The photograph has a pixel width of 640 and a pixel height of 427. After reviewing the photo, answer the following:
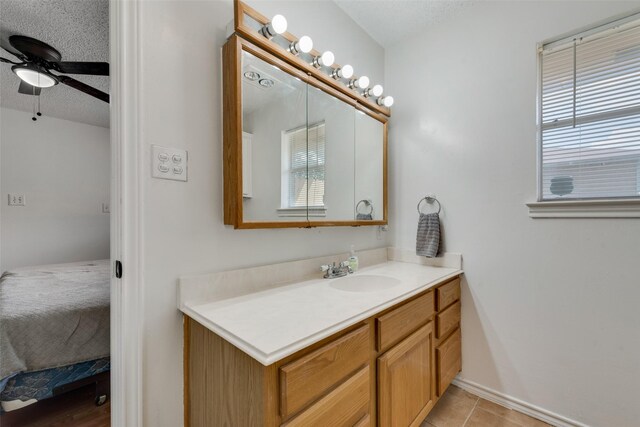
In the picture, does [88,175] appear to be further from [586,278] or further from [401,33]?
[586,278]

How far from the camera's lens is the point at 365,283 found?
1.55 m

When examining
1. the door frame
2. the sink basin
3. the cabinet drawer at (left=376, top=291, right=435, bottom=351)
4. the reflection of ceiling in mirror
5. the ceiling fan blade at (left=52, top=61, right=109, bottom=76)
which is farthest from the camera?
the ceiling fan blade at (left=52, top=61, right=109, bottom=76)

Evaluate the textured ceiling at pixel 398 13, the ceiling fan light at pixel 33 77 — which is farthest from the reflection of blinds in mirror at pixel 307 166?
the ceiling fan light at pixel 33 77

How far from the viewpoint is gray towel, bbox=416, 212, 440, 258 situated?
1725 mm

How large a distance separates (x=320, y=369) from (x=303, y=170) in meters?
0.93

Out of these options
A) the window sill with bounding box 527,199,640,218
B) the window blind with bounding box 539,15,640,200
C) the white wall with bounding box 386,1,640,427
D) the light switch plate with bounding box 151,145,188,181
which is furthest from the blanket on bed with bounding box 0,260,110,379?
the window blind with bounding box 539,15,640,200

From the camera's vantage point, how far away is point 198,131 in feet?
3.48

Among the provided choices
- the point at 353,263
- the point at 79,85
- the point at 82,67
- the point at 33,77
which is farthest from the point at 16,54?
the point at 353,263

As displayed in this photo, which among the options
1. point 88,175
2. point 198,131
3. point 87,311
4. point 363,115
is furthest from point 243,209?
point 88,175

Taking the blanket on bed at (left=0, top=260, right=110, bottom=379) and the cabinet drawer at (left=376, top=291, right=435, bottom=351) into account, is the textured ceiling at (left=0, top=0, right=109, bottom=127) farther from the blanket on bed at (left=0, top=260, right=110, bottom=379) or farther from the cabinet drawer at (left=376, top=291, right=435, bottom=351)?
the cabinet drawer at (left=376, top=291, right=435, bottom=351)

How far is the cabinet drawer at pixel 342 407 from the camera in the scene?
0.74 metres

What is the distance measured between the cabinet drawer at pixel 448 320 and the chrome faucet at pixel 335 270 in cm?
55

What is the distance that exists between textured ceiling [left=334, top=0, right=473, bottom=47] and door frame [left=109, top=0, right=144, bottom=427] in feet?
4.26

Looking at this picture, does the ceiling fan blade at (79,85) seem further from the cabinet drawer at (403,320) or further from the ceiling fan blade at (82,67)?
the cabinet drawer at (403,320)
